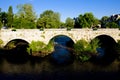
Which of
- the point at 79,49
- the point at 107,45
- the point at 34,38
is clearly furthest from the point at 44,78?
the point at 107,45

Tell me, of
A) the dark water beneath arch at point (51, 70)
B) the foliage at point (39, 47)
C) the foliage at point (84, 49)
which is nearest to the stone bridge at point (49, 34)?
the foliage at point (39, 47)

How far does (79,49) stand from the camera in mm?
63750

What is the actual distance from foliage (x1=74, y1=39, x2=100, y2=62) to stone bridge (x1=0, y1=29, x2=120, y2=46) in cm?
223

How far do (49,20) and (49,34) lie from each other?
1627 inches

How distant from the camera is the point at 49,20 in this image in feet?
361

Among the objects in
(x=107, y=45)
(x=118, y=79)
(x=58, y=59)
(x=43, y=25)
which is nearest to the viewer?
(x=118, y=79)

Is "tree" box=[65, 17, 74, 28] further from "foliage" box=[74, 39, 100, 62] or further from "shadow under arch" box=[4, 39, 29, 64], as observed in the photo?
"foliage" box=[74, 39, 100, 62]

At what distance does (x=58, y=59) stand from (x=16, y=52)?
1516 cm

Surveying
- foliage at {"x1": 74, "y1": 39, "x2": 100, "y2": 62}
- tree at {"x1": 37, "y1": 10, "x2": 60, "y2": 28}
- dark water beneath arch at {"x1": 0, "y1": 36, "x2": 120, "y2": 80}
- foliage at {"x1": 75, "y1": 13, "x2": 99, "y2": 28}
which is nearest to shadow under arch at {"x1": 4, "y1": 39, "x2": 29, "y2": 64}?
dark water beneath arch at {"x1": 0, "y1": 36, "x2": 120, "y2": 80}

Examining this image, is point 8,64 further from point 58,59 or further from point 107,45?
point 107,45

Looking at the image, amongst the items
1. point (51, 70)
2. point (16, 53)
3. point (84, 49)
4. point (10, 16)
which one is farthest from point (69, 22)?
point (51, 70)

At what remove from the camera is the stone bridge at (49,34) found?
69.0m

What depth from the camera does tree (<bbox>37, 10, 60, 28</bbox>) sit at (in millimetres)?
107312

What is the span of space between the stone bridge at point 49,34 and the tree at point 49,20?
37833mm
